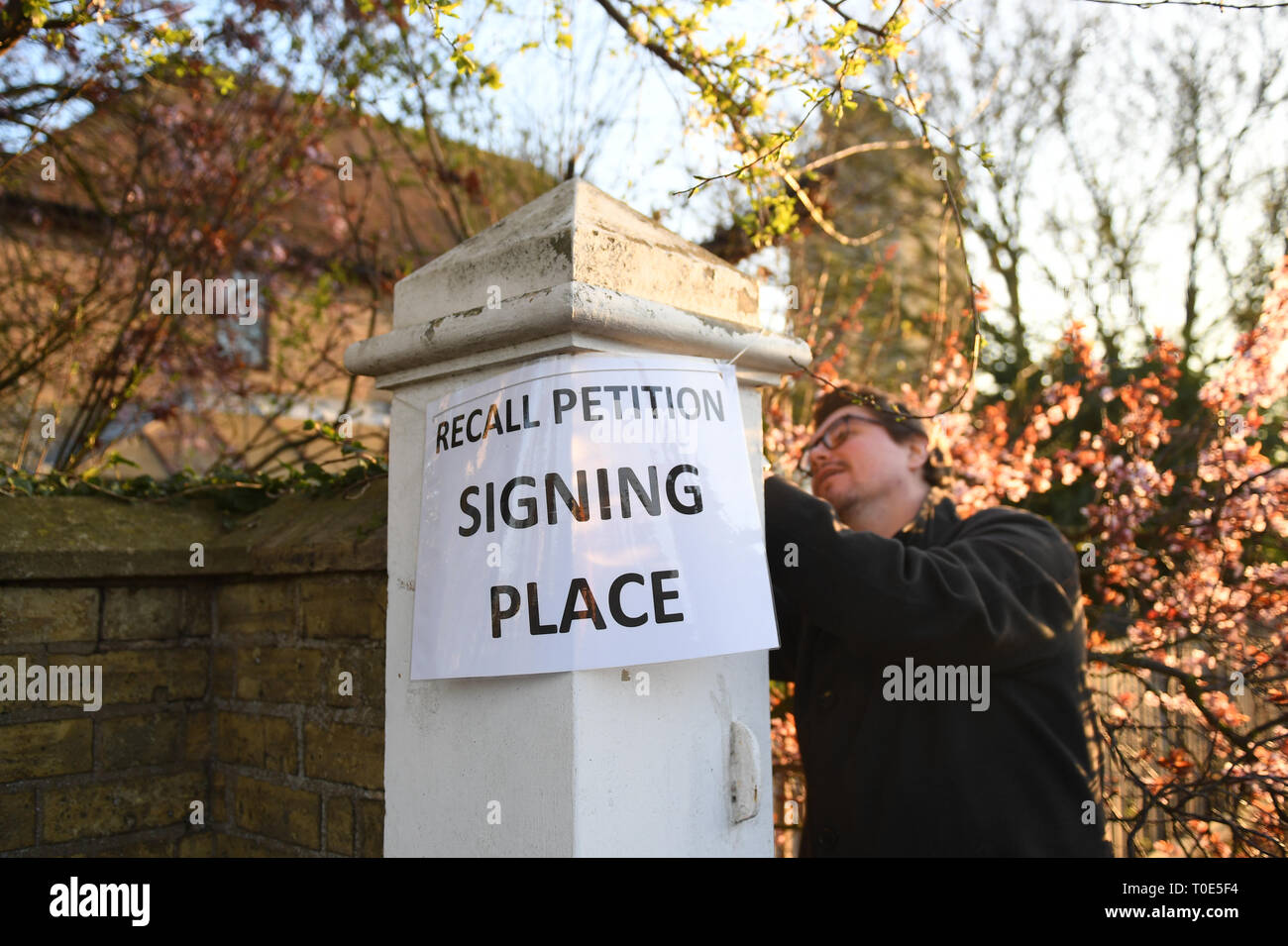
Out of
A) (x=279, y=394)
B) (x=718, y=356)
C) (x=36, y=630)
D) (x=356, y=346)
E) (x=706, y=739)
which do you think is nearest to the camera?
(x=706, y=739)

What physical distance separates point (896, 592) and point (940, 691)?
1.30ft

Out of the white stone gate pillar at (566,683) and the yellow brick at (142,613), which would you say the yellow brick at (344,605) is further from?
the yellow brick at (142,613)

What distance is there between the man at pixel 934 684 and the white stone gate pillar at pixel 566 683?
0.36m

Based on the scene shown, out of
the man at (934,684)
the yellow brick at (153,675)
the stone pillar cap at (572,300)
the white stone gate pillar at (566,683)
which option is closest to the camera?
the white stone gate pillar at (566,683)

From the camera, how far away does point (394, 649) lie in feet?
6.79

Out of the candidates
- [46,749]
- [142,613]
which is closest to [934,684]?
[142,613]

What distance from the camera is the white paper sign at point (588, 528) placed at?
5.70 feet

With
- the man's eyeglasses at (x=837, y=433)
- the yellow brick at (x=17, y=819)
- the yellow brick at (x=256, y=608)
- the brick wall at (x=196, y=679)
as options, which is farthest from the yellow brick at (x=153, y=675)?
the man's eyeglasses at (x=837, y=433)

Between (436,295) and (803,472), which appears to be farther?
(803,472)

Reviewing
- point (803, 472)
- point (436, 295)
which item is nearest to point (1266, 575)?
point (803, 472)

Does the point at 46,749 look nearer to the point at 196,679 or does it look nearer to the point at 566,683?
the point at 196,679

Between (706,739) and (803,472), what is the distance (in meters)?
1.92

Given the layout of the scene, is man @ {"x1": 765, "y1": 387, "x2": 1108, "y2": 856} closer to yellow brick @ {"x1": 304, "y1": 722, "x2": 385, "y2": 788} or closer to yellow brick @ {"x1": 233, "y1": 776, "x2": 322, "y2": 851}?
yellow brick @ {"x1": 304, "y1": 722, "x2": 385, "y2": 788}

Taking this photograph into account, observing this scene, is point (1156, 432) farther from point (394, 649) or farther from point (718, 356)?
point (394, 649)
